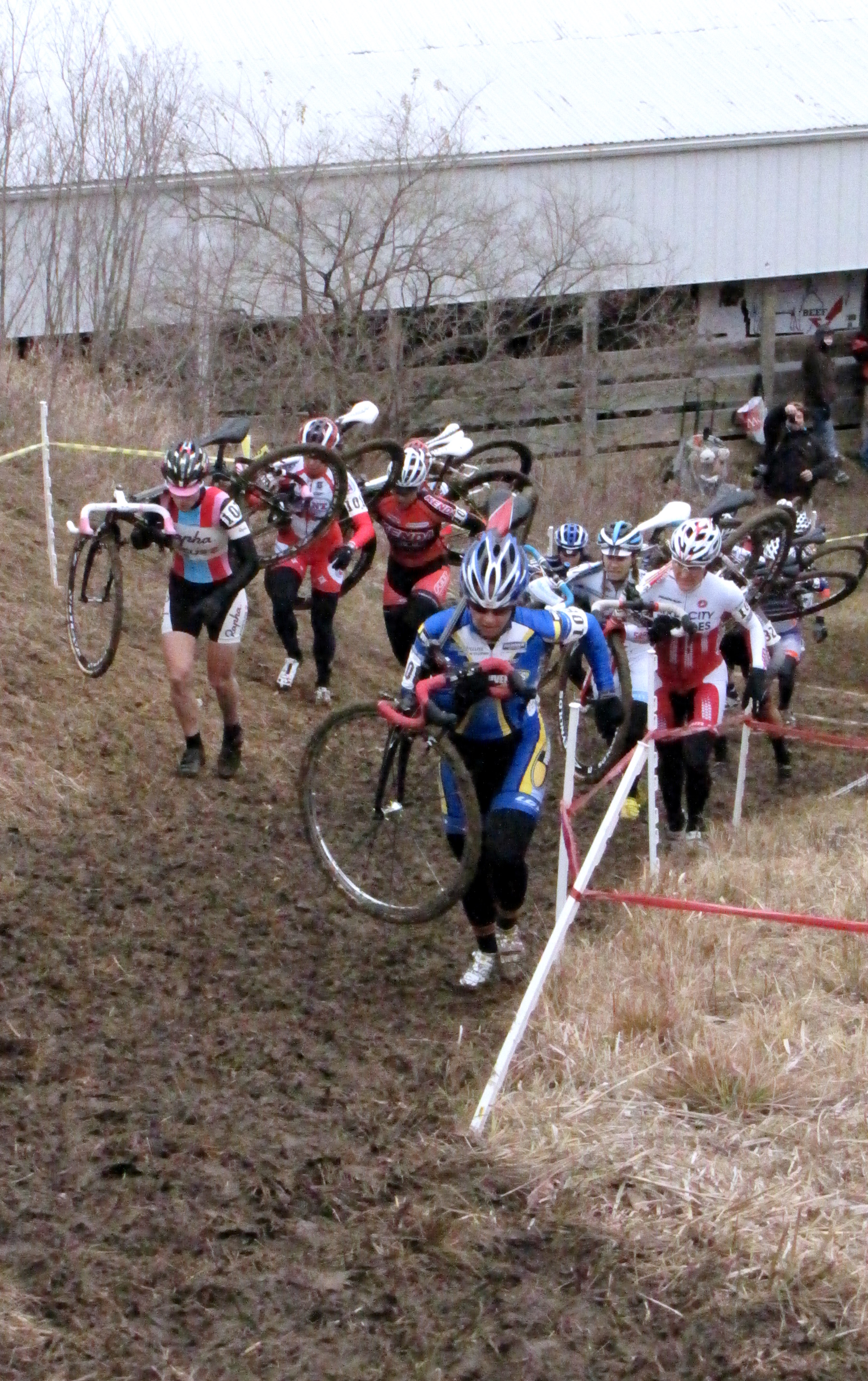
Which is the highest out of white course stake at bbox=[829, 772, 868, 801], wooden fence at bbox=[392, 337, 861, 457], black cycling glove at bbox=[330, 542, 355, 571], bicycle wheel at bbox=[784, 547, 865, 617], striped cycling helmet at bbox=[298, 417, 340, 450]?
wooden fence at bbox=[392, 337, 861, 457]

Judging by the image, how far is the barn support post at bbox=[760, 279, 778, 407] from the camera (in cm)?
2133

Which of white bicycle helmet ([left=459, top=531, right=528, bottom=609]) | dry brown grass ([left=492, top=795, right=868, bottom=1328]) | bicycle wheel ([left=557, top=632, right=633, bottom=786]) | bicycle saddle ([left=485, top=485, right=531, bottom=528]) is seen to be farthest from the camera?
bicycle wheel ([left=557, top=632, right=633, bottom=786])

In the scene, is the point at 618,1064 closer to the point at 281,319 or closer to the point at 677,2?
the point at 281,319

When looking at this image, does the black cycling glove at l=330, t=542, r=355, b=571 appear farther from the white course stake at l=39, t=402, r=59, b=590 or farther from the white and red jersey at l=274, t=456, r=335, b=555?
the white course stake at l=39, t=402, r=59, b=590

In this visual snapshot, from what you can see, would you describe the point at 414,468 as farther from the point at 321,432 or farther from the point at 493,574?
the point at 493,574

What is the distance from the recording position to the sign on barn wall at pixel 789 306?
2141 centimetres

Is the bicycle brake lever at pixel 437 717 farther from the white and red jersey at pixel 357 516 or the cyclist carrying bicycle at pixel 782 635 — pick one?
the cyclist carrying bicycle at pixel 782 635

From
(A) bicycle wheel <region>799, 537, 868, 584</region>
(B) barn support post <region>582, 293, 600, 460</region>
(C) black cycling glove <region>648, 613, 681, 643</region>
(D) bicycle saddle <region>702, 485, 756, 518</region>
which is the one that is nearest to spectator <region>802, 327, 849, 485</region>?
(A) bicycle wheel <region>799, 537, 868, 584</region>

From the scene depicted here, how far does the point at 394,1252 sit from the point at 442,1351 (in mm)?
424

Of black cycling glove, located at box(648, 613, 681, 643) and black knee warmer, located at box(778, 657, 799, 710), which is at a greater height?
black cycling glove, located at box(648, 613, 681, 643)

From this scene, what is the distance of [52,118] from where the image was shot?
15.9 metres

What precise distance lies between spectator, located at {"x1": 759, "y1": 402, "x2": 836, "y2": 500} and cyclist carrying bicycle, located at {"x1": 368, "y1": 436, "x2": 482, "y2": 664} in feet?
29.7

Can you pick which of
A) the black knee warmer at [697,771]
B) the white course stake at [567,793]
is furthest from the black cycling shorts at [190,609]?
the black knee warmer at [697,771]

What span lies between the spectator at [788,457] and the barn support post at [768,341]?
2.56m
